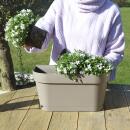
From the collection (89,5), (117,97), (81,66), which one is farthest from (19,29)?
(117,97)

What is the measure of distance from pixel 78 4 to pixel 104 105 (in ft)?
2.58

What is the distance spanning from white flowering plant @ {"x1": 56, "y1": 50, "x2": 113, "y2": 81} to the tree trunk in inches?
88.4

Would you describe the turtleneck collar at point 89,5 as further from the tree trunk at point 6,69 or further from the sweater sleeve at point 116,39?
the tree trunk at point 6,69

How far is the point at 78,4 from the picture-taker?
3.44 metres

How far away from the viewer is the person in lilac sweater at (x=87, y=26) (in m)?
3.42

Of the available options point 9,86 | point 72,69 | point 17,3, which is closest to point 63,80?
point 72,69

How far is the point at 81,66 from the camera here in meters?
3.07

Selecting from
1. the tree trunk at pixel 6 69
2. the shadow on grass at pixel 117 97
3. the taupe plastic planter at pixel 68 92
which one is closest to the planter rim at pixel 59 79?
the taupe plastic planter at pixel 68 92

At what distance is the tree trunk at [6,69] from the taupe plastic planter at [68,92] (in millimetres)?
2048

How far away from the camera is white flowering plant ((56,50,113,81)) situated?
3.05 metres

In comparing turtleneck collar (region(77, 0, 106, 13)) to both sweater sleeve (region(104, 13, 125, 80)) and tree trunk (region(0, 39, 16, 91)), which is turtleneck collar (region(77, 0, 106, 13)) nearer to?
sweater sleeve (region(104, 13, 125, 80))

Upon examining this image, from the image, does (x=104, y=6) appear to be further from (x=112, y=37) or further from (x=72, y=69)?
(x=72, y=69)

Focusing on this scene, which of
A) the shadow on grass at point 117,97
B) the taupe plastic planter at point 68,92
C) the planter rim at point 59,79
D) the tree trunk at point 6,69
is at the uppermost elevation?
the planter rim at point 59,79

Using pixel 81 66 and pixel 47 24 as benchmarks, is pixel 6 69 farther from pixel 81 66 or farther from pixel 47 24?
pixel 81 66
